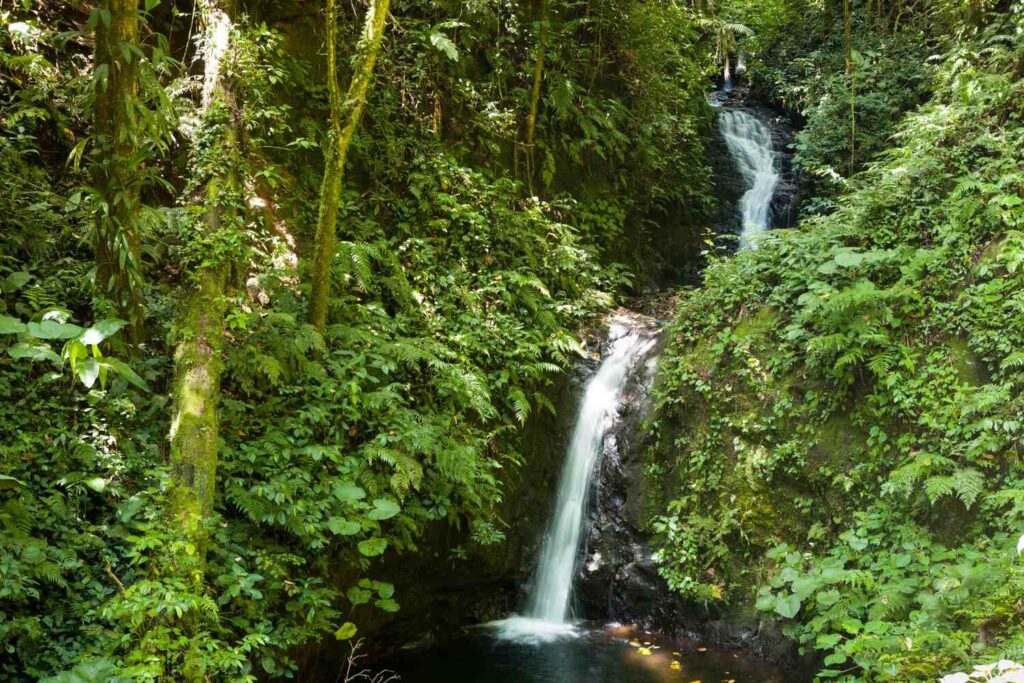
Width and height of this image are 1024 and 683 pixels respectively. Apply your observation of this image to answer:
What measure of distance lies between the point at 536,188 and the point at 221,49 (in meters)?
4.79

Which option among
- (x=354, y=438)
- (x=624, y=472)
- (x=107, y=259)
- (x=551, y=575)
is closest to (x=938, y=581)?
(x=624, y=472)

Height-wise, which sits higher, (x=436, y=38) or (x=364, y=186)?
(x=436, y=38)

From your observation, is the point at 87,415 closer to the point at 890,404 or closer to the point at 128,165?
the point at 128,165

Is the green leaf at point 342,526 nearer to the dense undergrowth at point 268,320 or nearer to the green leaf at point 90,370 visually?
the dense undergrowth at point 268,320

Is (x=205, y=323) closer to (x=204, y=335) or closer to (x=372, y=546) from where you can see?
(x=204, y=335)

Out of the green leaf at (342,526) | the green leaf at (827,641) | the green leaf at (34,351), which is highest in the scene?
the green leaf at (34,351)

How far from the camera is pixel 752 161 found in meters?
13.4

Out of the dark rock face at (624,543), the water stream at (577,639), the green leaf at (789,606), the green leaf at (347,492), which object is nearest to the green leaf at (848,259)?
the water stream at (577,639)

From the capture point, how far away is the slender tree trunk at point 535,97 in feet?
31.4

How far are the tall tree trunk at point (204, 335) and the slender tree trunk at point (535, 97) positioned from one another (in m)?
4.23

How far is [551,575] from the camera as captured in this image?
762 centimetres

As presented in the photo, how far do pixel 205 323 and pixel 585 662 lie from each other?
14.8 ft

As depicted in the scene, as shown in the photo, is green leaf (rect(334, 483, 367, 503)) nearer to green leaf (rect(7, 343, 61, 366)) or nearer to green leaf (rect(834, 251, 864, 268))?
green leaf (rect(7, 343, 61, 366))

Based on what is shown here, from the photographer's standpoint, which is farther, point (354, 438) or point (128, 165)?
point (354, 438)
